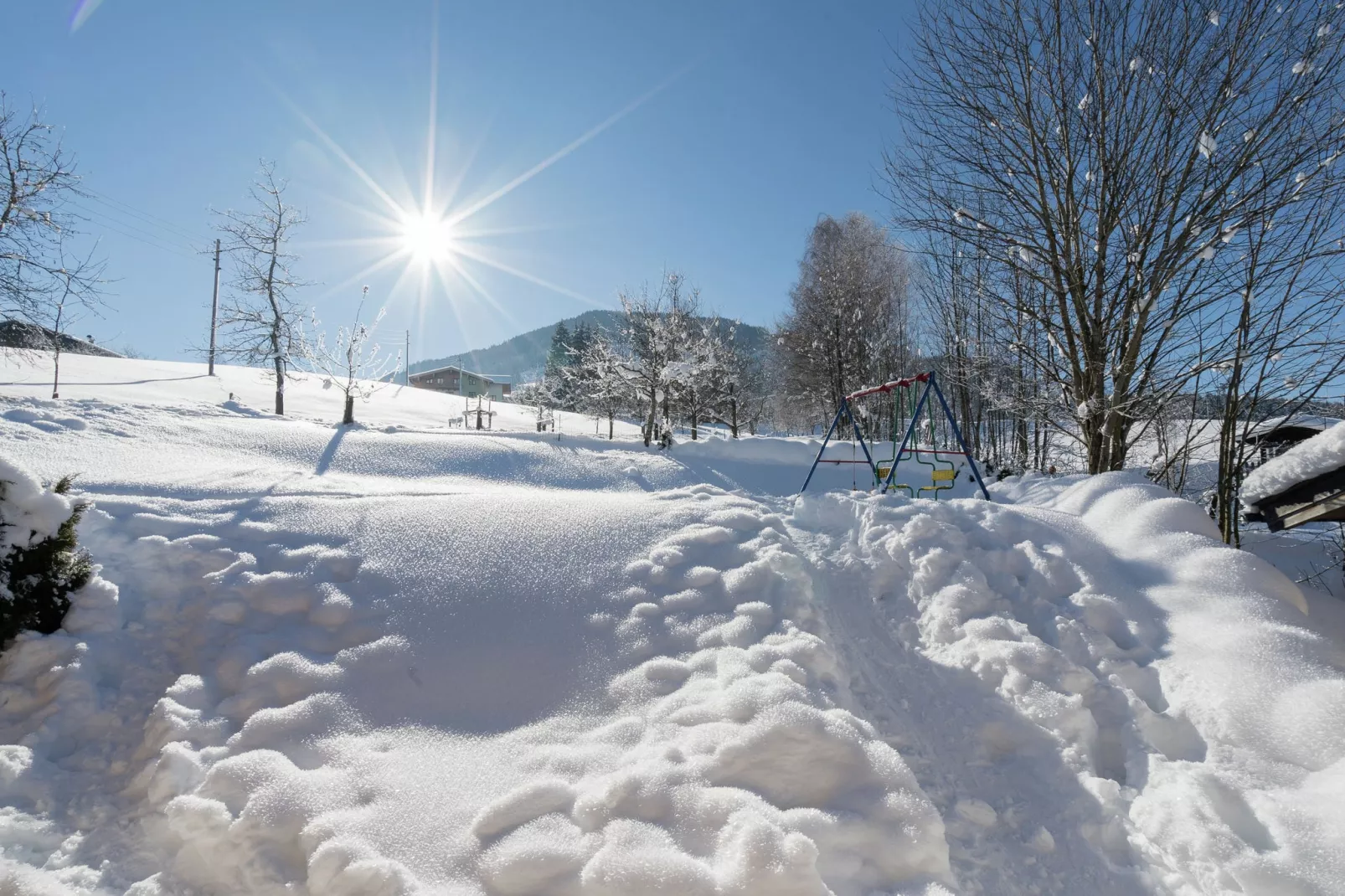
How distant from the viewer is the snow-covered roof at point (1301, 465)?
9.04 feet

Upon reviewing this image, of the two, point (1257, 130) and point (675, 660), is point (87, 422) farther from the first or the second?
point (1257, 130)

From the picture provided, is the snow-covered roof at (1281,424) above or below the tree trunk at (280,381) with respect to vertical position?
below

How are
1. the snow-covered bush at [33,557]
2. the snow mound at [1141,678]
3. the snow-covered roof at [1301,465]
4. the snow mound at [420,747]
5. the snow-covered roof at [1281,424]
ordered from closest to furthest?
the snow mound at [420,747], the snow mound at [1141,678], the snow-covered bush at [33,557], the snow-covered roof at [1301,465], the snow-covered roof at [1281,424]

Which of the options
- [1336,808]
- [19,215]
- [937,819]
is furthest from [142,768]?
[19,215]

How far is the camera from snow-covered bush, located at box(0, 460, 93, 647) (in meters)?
2.55

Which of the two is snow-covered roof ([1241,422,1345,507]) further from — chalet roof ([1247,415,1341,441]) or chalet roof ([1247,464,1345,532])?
chalet roof ([1247,415,1341,441])

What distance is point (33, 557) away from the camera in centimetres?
266

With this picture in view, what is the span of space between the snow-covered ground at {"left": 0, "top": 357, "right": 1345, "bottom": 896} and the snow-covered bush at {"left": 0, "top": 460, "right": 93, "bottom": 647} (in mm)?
122

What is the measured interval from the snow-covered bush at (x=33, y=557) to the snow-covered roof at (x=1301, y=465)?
6166 mm

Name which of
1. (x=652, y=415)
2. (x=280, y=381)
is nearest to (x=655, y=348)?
(x=652, y=415)

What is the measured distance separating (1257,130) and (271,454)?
1125 centimetres

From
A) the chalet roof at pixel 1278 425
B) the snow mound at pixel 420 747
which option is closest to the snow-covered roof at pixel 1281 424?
the chalet roof at pixel 1278 425

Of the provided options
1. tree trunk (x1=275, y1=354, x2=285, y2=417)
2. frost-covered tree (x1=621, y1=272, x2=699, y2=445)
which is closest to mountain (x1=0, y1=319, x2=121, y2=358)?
tree trunk (x1=275, y1=354, x2=285, y2=417)

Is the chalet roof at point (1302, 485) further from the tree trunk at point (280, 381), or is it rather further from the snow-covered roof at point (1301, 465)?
the tree trunk at point (280, 381)
